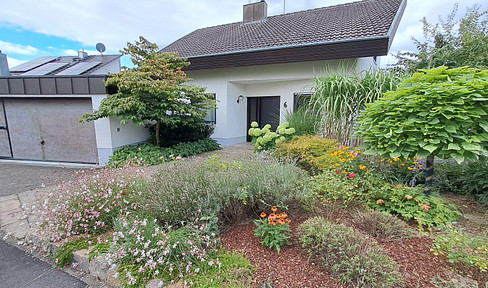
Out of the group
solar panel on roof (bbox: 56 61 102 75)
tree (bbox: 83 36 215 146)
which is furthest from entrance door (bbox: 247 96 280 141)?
solar panel on roof (bbox: 56 61 102 75)

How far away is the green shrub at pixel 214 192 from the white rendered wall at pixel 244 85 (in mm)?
4985

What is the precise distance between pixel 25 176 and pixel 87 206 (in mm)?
4489

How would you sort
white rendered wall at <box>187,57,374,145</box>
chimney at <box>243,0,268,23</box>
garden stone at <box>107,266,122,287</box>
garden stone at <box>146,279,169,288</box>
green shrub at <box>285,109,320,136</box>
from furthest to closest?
chimney at <box>243,0,268,23</box>, white rendered wall at <box>187,57,374,145</box>, green shrub at <box>285,109,320,136</box>, garden stone at <box>107,266,122,287</box>, garden stone at <box>146,279,169,288</box>

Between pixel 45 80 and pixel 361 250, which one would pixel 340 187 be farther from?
pixel 45 80

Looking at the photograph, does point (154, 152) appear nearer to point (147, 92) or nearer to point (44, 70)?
point (147, 92)

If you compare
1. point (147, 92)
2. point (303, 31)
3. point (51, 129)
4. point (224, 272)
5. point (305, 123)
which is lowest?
point (224, 272)

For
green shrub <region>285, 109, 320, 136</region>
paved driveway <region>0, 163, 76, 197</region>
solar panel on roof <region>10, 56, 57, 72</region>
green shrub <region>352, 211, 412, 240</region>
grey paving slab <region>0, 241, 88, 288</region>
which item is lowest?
grey paving slab <region>0, 241, 88, 288</region>

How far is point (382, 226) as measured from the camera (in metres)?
1.99

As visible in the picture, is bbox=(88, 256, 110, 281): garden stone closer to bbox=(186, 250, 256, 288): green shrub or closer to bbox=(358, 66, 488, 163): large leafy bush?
bbox=(186, 250, 256, 288): green shrub

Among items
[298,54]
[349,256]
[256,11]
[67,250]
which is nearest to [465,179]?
[349,256]

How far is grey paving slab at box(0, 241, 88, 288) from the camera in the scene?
5.82 ft

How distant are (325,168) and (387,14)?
6617 millimetres

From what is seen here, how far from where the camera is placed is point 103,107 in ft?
16.1

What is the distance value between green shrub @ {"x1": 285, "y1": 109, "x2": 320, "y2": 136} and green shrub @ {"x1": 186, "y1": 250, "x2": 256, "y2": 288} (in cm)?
364
